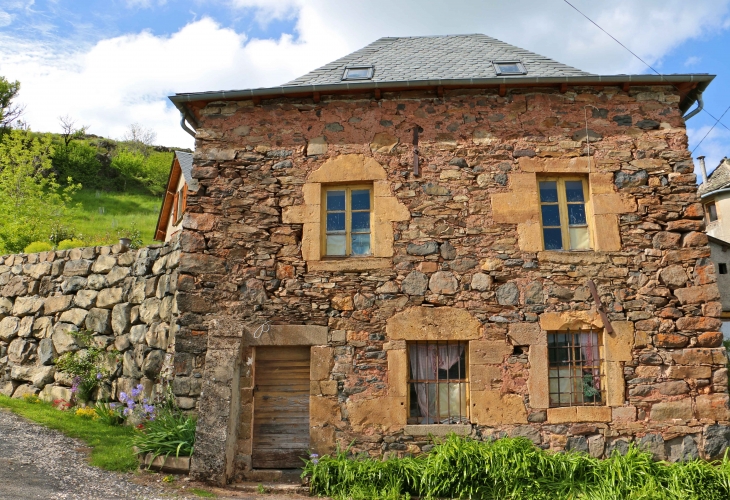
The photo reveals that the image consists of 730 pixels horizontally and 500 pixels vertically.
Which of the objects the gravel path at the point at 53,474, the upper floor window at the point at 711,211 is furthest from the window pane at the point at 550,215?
the upper floor window at the point at 711,211

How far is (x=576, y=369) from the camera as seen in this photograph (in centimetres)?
702

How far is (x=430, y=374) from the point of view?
278 inches

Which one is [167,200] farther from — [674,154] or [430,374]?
[674,154]

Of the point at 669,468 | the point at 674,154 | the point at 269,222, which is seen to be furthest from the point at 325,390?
the point at 674,154

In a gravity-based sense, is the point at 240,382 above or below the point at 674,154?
below

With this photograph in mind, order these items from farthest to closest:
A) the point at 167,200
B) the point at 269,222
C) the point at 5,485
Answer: the point at 167,200 → the point at 269,222 → the point at 5,485

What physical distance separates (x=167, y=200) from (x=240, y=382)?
43.8 ft

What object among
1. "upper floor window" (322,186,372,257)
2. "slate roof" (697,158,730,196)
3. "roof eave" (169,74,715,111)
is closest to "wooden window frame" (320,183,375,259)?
"upper floor window" (322,186,372,257)

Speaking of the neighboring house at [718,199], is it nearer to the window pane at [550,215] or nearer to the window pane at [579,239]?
the window pane at [579,239]

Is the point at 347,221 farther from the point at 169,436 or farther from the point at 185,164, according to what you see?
the point at 185,164

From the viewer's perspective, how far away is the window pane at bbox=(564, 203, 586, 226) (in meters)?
7.41

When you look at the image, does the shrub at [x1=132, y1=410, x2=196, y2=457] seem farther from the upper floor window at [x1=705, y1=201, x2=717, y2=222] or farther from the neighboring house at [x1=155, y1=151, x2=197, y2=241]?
the upper floor window at [x1=705, y1=201, x2=717, y2=222]

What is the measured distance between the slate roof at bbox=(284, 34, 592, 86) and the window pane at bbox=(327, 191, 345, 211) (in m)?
1.60

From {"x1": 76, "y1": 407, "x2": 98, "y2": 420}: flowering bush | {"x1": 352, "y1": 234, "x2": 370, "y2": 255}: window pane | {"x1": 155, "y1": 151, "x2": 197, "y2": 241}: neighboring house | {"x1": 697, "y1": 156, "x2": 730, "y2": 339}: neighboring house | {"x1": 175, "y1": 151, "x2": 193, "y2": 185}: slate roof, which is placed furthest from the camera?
{"x1": 697, "y1": 156, "x2": 730, "y2": 339}: neighboring house
